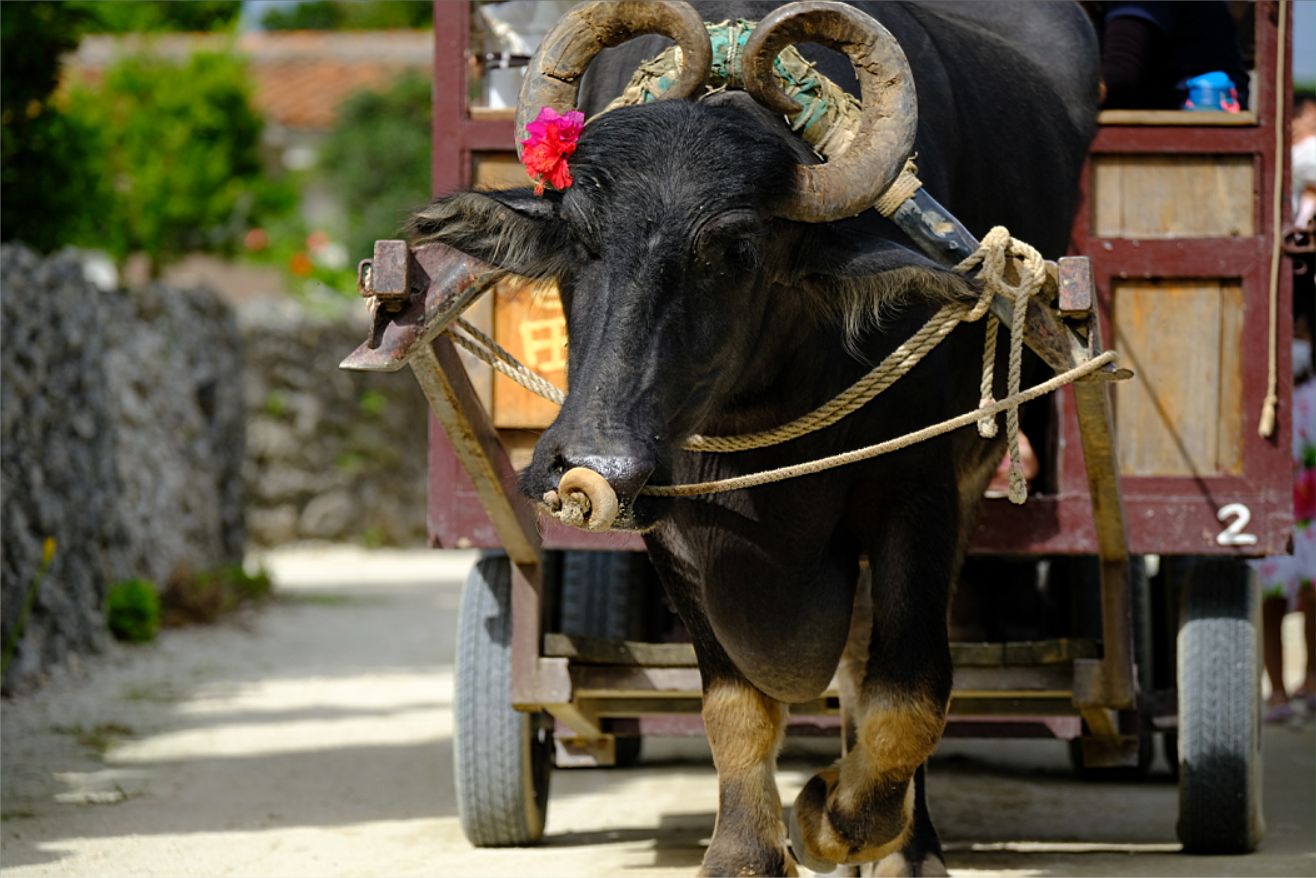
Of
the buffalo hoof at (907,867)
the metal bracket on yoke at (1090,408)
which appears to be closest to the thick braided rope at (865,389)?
the metal bracket on yoke at (1090,408)

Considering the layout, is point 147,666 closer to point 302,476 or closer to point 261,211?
point 302,476

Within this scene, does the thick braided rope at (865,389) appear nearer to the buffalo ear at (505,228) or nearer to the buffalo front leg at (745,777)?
the buffalo ear at (505,228)

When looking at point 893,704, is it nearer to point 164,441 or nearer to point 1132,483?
point 1132,483

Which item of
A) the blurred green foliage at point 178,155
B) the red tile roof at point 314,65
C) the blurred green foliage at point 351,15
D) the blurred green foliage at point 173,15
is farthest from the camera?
the blurred green foliage at point 351,15

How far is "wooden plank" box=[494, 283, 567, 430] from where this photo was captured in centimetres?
484

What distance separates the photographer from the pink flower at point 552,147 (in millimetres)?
3455

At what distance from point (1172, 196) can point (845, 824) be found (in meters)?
1.99

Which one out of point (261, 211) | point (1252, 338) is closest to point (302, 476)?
point (261, 211)

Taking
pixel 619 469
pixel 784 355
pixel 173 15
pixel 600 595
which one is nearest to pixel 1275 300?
pixel 784 355

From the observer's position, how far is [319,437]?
15914mm

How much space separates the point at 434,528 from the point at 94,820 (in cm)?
150

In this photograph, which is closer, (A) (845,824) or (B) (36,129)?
(A) (845,824)

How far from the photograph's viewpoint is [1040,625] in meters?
6.00

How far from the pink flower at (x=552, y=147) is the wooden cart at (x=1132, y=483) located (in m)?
1.23
